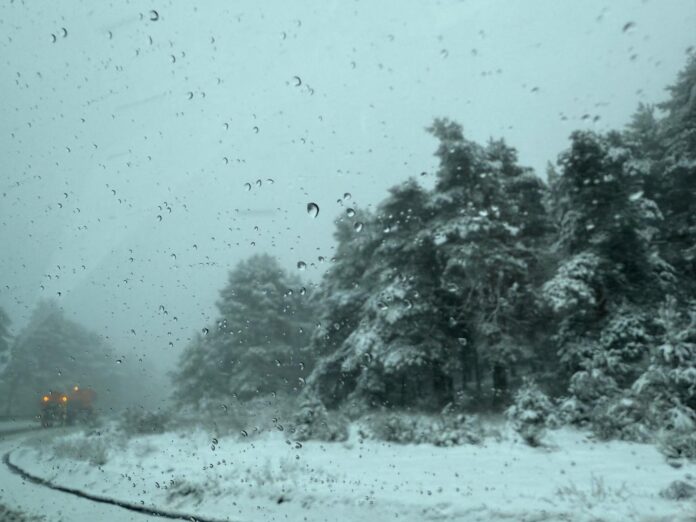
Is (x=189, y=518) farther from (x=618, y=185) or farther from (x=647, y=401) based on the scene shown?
(x=618, y=185)

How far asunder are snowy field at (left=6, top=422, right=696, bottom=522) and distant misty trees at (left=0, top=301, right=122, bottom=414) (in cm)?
3685

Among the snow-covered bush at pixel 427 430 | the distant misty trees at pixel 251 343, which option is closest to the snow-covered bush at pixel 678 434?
the snow-covered bush at pixel 427 430

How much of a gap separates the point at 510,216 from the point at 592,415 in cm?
885

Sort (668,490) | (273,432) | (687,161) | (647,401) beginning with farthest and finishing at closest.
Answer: (687,161) < (273,432) < (647,401) < (668,490)

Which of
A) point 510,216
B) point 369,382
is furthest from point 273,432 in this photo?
point 510,216

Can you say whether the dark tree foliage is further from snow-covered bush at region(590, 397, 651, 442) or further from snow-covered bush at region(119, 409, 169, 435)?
snow-covered bush at region(119, 409, 169, 435)

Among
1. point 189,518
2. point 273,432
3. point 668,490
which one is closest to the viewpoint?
point 668,490

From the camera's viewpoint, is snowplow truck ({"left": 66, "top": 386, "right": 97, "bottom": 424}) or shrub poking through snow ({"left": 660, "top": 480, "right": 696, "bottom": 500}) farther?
snowplow truck ({"left": 66, "top": 386, "right": 97, "bottom": 424})

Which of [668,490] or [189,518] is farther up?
[668,490]

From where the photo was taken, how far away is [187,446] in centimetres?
1400

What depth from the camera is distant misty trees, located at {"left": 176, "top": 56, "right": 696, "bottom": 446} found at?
14.8 m

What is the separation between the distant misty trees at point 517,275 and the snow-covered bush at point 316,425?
0.45 metres

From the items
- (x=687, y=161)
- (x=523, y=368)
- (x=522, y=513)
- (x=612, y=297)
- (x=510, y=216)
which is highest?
(x=687, y=161)

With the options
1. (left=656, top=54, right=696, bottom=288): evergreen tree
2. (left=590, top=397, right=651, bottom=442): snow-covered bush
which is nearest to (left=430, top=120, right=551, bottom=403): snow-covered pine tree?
(left=656, top=54, right=696, bottom=288): evergreen tree
